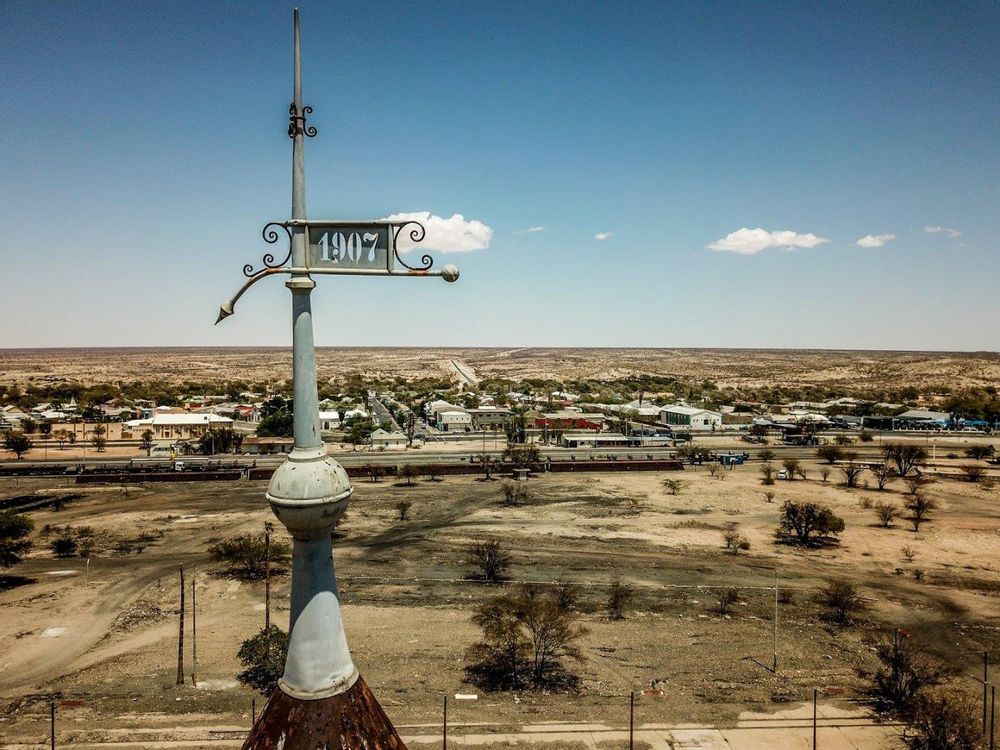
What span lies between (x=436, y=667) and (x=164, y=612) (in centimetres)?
1353

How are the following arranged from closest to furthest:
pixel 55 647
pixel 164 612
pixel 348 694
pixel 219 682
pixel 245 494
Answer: pixel 348 694, pixel 219 682, pixel 55 647, pixel 164 612, pixel 245 494

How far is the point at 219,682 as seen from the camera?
2034 cm

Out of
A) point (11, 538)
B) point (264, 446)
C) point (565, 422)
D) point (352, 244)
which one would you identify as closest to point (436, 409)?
point (565, 422)

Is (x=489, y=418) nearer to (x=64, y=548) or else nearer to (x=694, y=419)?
(x=694, y=419)

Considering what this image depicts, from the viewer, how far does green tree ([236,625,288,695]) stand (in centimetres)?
2012

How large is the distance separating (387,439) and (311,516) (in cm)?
7135

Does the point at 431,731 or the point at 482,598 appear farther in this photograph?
the point at 482,598

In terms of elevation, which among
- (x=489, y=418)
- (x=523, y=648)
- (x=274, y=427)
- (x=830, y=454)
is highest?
(x=274, y=427)

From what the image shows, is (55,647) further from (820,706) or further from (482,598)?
(820,706)

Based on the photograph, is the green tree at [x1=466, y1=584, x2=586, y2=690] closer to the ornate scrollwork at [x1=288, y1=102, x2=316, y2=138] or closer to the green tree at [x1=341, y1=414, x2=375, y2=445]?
the ornate scrollwork at [x1=288, y1=102, x2=316, y2=138]

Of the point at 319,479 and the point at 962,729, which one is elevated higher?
the point at 319,479

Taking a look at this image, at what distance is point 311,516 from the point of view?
3473 mm

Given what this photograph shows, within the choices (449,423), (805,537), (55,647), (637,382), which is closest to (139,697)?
(55,647)

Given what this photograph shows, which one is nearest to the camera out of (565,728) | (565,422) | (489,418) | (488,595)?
(565,728)
